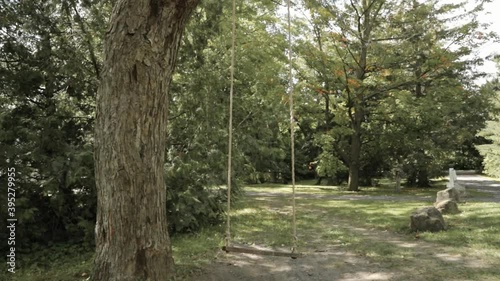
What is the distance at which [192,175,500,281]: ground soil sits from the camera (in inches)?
187

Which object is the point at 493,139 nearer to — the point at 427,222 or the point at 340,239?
the point at 427,222

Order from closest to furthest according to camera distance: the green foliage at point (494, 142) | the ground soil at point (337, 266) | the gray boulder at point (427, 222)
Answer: the ground soil at point (337, 266) < the gray boulder at point (427, 222) < the green foliage at point (494, 142)

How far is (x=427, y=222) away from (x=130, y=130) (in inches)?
218

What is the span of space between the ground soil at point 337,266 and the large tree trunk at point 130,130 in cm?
106

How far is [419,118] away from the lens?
1612 centimetres

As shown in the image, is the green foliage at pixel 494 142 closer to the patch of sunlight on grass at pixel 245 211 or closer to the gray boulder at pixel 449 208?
the gray boulder at pixel 449 208

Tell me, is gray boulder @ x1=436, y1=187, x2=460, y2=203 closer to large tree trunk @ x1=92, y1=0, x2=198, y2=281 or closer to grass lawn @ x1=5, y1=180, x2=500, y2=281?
grass lawn @ x1=5, y1=180, x2=500, y2=281

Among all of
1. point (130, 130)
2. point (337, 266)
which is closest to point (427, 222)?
point (337, 266)

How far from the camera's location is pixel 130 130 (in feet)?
12.9

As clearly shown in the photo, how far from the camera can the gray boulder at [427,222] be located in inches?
273

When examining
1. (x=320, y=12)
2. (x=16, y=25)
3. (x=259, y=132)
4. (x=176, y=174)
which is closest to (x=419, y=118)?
(x=320, y=12)

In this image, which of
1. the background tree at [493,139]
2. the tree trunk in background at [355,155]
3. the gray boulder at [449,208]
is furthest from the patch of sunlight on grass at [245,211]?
the background tree at [493,139]

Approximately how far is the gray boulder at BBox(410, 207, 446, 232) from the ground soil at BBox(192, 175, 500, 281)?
0.88 metres

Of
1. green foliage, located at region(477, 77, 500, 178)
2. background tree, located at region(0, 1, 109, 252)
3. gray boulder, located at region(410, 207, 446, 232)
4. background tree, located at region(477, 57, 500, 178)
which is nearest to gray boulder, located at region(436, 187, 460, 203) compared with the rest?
gray boulder, located at region(410, 207, 446, 232)
